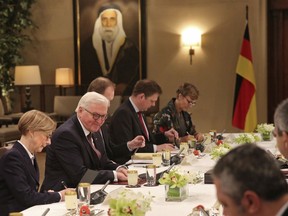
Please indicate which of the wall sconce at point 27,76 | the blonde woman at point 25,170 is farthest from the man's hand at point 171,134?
the wall sconce at point 27,76

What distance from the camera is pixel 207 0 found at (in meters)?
10.6

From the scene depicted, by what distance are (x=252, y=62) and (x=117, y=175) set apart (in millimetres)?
6722

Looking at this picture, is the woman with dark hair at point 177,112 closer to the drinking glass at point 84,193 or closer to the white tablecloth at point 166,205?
the white tablecloth at point 166,205

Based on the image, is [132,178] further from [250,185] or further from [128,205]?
[250,185]

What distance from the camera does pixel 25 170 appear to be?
12.0 feet

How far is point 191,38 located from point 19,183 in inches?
290

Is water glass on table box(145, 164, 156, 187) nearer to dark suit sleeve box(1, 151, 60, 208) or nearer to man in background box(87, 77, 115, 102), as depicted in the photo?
dark suit sleeve box(1, 151, 60, 208)

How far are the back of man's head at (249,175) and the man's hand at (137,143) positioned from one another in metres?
3.53

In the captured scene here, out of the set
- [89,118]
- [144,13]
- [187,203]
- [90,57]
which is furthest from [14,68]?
[187,203]

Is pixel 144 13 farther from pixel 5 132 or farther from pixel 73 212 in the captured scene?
pixel 73 212

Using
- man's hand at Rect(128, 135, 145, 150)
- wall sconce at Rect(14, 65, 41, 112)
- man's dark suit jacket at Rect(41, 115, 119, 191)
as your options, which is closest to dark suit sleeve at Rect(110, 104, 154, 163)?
man's hand at Rect(128, 135, 145, 150)

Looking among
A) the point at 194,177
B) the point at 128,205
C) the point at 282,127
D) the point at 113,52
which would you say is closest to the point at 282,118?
the point at 282,127

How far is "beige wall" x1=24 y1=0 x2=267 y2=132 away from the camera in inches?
410

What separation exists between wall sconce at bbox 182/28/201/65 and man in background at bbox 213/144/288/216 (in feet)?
29.6
